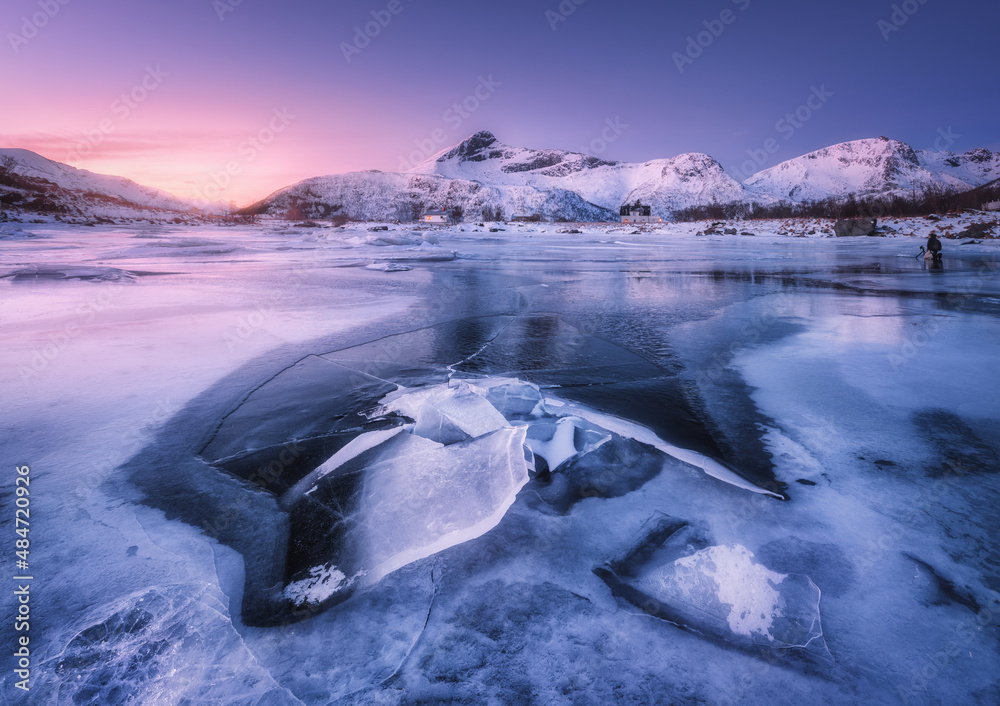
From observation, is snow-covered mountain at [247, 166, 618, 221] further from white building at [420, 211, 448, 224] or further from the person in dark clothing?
the person in dark clothing

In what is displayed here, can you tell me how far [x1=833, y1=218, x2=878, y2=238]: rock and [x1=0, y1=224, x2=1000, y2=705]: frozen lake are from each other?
2986 cm

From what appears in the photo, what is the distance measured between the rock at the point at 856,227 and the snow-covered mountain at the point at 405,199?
131 m

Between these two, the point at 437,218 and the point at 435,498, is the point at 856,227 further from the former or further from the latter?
the point at 437,218

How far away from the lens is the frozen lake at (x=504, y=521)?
131 centimetres

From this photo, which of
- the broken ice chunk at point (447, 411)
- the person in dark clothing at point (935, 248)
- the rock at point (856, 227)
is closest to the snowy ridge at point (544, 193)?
the rock at point (856, 227)

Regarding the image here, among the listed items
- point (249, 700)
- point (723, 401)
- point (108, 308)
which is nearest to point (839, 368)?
point (723, 401)

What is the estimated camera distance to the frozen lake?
51.6 inches

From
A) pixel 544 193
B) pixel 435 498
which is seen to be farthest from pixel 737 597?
pixel 544 193

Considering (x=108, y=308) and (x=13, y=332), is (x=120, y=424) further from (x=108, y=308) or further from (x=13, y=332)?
(x=108, y=308)

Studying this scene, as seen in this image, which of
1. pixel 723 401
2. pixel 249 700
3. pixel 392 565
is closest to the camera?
pixel 249 700

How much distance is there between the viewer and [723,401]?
129 inches

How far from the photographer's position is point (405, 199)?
17088cm

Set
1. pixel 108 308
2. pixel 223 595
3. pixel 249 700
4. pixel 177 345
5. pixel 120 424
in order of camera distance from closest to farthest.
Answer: pixel 249 700
pixel 223 595
pixel 120 424
pixel 177 345
pixel 108 308

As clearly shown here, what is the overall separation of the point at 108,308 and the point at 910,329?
32.8 ft
